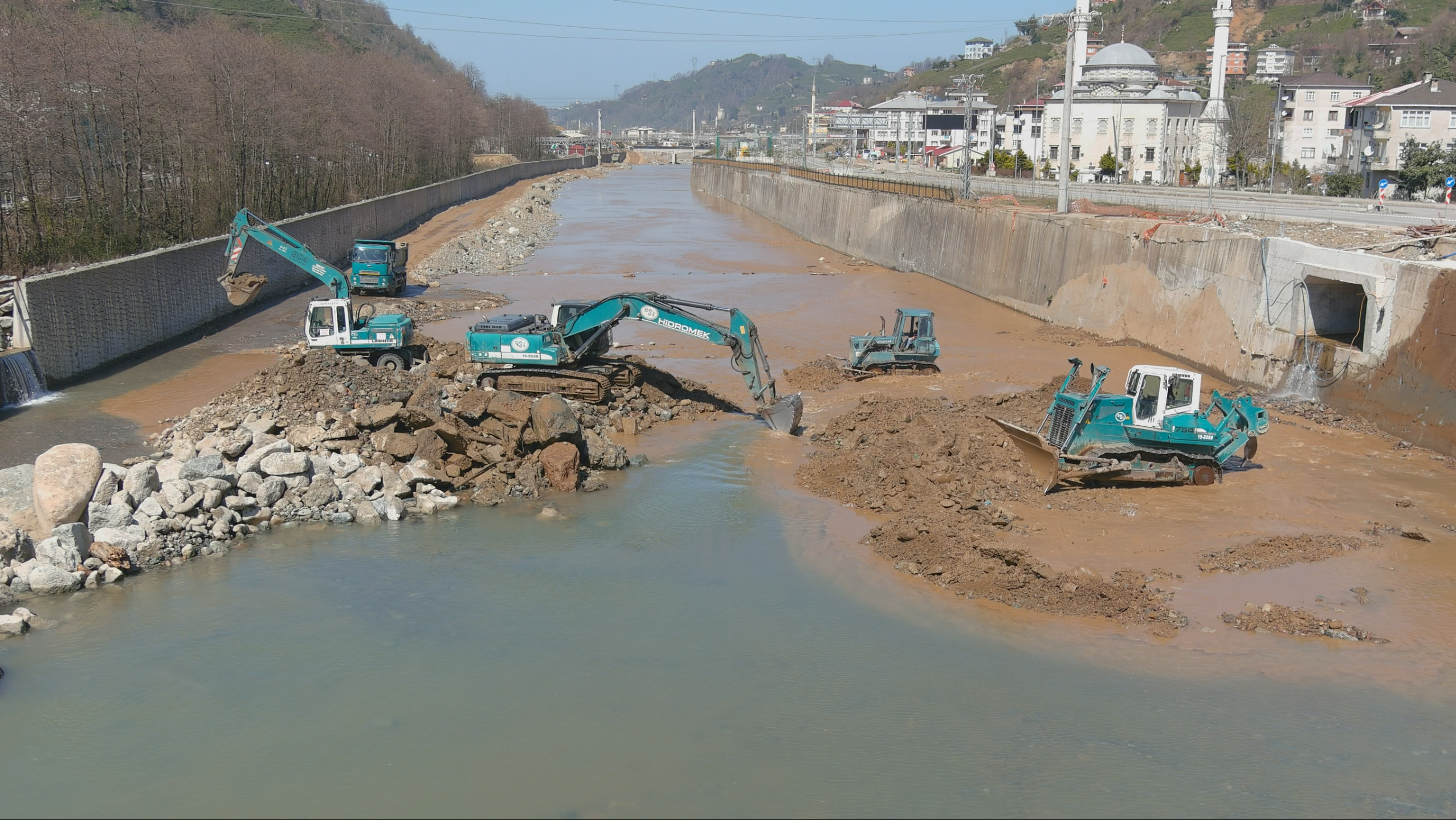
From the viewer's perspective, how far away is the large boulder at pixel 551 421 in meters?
18.4

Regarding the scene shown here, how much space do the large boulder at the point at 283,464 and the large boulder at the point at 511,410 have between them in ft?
10.5

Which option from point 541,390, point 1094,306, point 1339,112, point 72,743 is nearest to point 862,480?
point 541,390

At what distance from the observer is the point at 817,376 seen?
2595 cm

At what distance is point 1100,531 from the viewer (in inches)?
640

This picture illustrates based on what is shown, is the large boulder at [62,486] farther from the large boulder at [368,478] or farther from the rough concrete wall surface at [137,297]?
the rough concrete wall surface at [137,297]

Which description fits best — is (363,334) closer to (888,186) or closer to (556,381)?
(556,381)

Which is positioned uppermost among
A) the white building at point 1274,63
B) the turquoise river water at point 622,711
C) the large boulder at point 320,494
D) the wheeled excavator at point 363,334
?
the white building at point 1274,63

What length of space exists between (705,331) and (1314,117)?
230 feet

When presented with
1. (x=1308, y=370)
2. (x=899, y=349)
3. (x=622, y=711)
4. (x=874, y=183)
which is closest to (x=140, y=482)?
(x=622, y=711)

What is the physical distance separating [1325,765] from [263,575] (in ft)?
42.0

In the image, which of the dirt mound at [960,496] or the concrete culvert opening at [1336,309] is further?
the concrete culvert opening at [1336,309]

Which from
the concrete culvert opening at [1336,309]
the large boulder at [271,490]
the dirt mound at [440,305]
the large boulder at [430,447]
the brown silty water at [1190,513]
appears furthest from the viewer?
the dirt mound at [440,305]

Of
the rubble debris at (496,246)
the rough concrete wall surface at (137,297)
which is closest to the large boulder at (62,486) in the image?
the rough concrete wall surface at (137,297)

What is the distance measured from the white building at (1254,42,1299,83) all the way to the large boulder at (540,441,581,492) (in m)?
115
